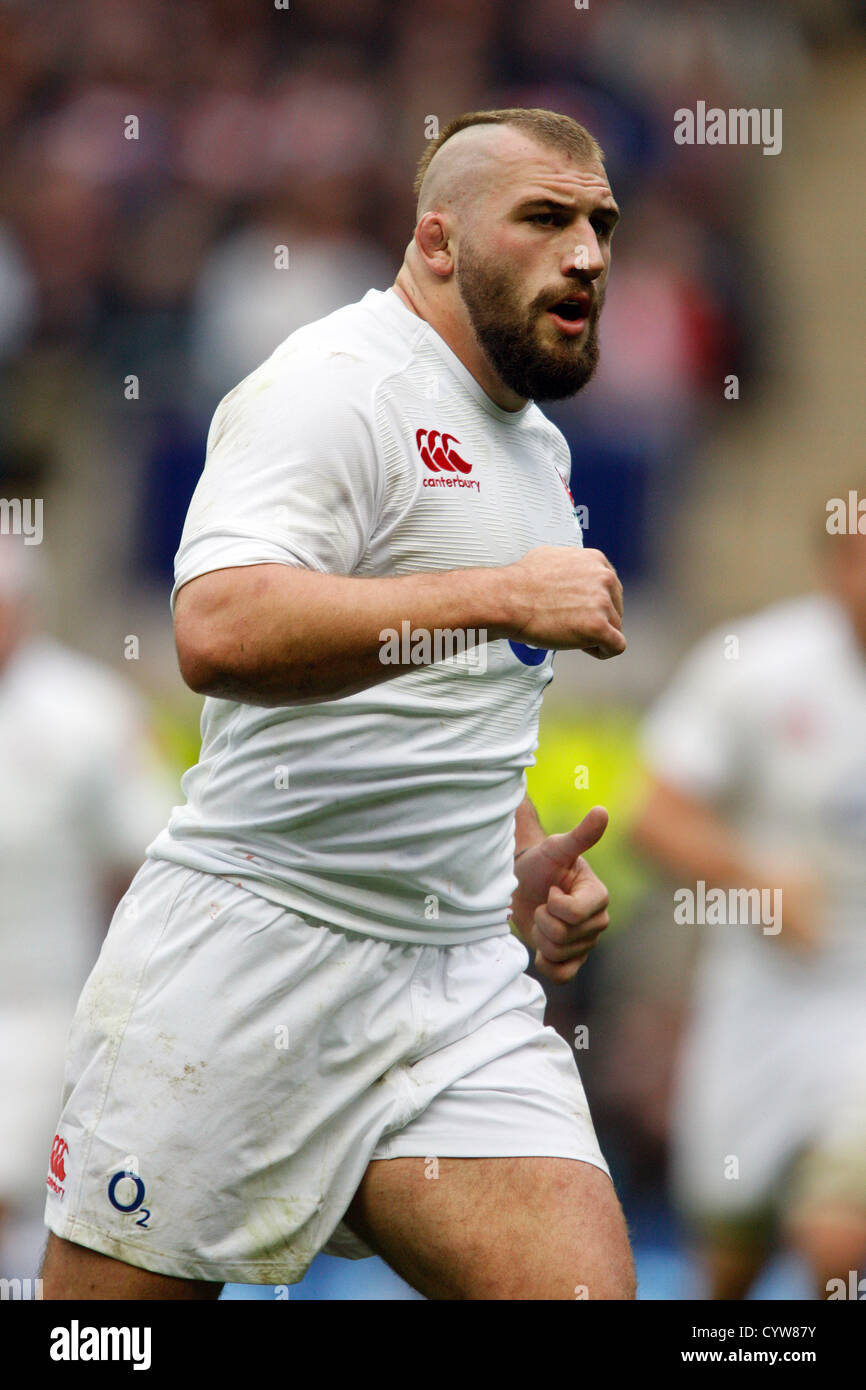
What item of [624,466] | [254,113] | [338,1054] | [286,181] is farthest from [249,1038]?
[254,113]

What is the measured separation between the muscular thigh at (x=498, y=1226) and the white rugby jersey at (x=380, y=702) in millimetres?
402

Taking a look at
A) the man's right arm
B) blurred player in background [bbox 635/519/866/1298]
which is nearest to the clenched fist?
the man's right arm

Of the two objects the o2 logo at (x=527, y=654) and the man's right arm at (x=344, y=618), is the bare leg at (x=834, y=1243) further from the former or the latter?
the man's right arm at (x=344, y=618)

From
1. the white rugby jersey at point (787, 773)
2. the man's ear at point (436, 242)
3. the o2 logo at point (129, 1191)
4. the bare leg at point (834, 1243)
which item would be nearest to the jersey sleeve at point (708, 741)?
the white rugby jersey at point (787, 773)

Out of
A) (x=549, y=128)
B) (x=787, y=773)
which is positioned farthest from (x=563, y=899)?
(x=787, y=773)

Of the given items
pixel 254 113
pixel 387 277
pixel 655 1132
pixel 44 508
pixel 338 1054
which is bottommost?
pixel 655 1132

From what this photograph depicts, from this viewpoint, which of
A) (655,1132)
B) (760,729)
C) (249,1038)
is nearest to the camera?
(249,1038)

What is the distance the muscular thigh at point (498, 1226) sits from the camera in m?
2.90

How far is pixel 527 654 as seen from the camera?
3.24 meters

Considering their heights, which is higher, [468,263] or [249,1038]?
[468,263]

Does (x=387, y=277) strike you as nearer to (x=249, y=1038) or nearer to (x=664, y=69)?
(x=664, y=69)

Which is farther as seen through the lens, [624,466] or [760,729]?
[624,466]

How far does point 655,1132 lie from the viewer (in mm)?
6348

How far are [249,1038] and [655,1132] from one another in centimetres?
362
